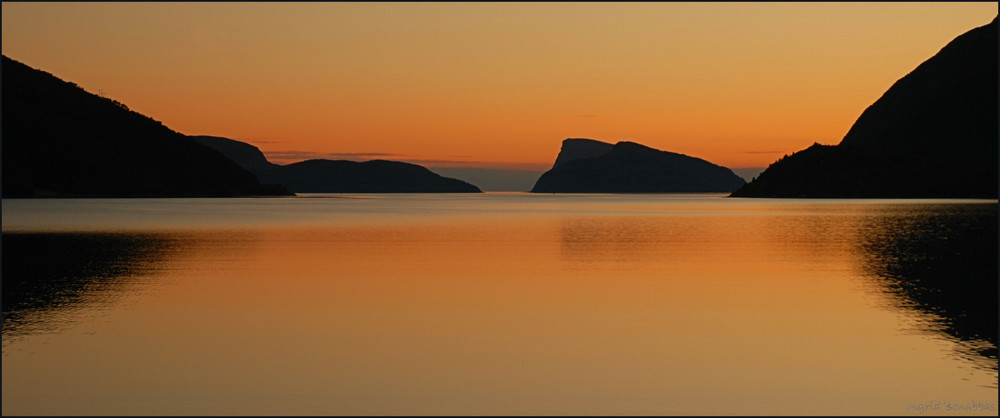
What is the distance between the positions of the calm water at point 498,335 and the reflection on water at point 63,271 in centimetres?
15

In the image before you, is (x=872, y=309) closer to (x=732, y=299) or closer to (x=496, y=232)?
(x=732, y=299)

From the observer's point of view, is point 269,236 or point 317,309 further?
point 269,236

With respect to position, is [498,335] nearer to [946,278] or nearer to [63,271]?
[946,278]

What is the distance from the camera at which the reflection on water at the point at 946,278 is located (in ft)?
67.6

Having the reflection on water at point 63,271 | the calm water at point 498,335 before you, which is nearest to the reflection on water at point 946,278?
the calm water at point 498,335

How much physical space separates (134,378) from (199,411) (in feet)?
8.79

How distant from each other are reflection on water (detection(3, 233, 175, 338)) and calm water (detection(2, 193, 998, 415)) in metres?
0.15

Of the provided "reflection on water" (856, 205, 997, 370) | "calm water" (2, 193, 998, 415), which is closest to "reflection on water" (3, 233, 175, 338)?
"calm water" (2, 193, 998, 415)

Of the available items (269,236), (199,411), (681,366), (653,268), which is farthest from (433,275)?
(269,236)

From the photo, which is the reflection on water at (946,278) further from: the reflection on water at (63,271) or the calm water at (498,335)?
the reflection on water at (63,271)

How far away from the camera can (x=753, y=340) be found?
768 inches

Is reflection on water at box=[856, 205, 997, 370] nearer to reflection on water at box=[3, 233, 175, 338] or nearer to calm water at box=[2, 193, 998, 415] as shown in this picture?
calm water at box=[2, 193, 998, 415]

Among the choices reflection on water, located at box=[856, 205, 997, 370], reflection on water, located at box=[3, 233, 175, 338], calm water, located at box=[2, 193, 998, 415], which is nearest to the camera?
calm water, located at box=[2, 193, 998, 415]

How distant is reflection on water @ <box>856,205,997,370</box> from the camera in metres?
20.6
